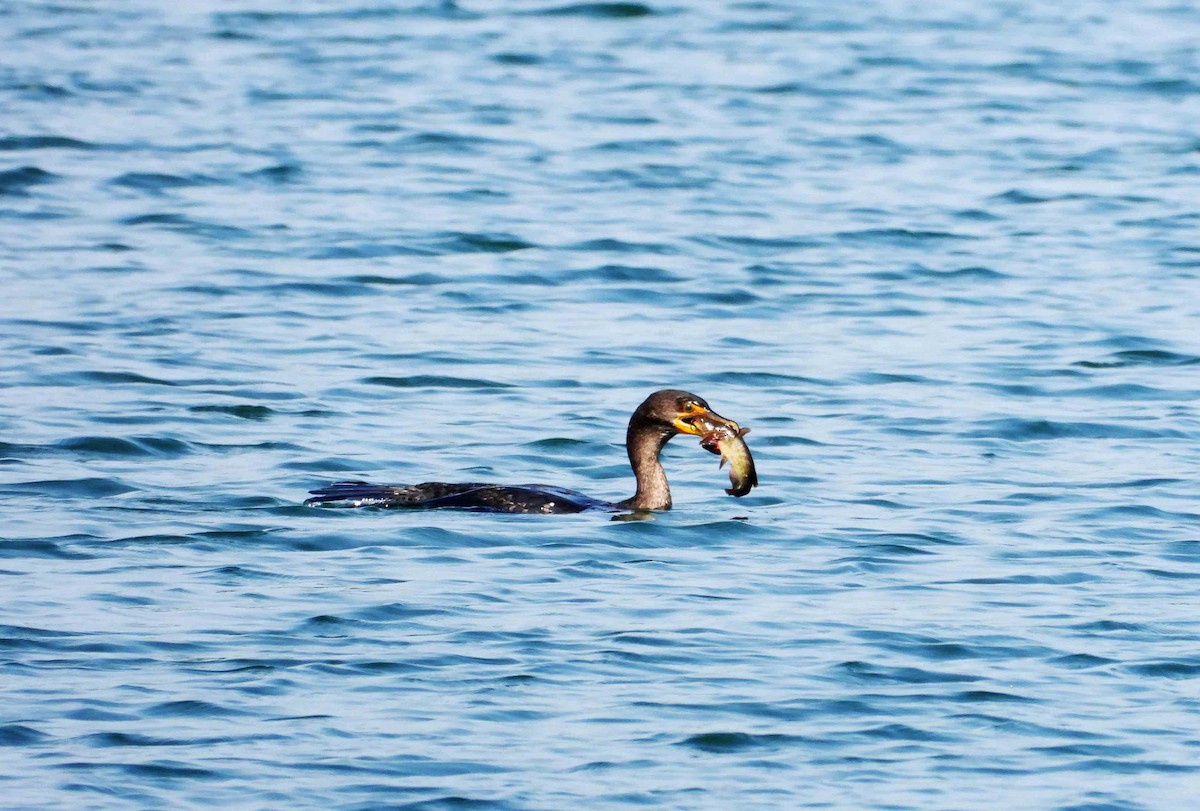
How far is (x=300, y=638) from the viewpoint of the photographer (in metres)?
9.45

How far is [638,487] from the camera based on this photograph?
11969 mm

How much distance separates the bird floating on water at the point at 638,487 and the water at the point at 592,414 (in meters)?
0.12

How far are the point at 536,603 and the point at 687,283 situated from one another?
8776 millimetres

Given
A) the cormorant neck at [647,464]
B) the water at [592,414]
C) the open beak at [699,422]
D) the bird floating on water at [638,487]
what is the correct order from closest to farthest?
the water at [592,414], the bird floating on water at [638,487], the open beak at [699,422], the cormorant neck at [647,464]

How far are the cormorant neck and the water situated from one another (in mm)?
283

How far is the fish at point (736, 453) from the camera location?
11695 millimetres

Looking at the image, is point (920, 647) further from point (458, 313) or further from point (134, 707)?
point (458, 313)

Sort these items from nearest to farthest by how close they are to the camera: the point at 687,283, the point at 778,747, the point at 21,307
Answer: the point at 778,747 < the point at 21,307 < the point at 687,283

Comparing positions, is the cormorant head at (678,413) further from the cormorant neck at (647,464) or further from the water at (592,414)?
the water at (592,414)

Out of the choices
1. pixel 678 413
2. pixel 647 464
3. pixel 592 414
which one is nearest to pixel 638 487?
pixel 647 464

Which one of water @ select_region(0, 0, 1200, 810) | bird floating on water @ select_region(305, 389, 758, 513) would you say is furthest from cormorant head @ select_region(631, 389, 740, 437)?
water @ select_region(0, 0, 1200, 810)

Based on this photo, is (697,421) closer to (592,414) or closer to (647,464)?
(647,464)

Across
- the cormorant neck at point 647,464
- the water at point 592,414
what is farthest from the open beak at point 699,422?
the water at point 592,414

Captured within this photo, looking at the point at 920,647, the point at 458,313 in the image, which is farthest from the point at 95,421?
the point at 920,647
